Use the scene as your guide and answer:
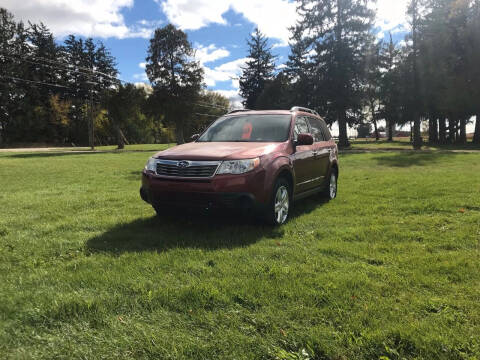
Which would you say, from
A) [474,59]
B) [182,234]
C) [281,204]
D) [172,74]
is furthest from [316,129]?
[172,74]

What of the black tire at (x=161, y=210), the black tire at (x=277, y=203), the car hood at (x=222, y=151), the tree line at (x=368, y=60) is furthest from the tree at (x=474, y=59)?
the black tire at (x=161, y=210)

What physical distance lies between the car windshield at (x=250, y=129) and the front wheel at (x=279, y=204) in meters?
0.82

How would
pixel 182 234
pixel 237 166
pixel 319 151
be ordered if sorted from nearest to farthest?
pixel 237 166
pixel 182 234
pixel 319 151

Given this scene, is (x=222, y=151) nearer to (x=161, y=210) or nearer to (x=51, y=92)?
(x=161, y=210)

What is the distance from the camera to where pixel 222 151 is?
5348 mm

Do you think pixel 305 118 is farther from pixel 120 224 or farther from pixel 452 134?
pixel 452 134

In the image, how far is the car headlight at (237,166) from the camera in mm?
5039

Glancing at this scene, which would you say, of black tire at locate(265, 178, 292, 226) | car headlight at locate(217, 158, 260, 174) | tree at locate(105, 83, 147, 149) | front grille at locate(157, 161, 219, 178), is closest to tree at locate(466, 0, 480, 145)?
tree at locate(105, 83, 147, 149)

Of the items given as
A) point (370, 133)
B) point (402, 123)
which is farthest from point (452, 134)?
point (370, 133)

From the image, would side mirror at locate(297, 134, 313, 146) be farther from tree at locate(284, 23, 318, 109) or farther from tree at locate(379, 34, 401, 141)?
tree at locate(379, 34, 401, 141)

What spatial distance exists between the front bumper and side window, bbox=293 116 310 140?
164cm

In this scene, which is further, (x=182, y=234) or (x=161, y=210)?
(x=161, y=210)

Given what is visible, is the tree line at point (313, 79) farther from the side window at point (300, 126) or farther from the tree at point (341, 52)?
the side window at point (300, 126)

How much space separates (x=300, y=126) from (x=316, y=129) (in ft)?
3.18
